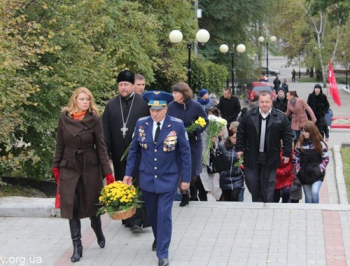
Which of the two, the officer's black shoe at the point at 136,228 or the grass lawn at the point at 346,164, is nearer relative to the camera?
the officer's black shoe at the point at 136,228

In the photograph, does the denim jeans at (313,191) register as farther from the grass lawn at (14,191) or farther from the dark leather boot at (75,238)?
the grass lawn at (14,191)

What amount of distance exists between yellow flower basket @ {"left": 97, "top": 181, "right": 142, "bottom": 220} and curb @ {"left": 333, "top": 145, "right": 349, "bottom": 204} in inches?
251

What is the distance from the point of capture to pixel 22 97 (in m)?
11.8

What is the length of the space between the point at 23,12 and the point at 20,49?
2993mm

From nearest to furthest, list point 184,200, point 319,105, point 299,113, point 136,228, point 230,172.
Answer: point 136,228
point 184,200
point 230,172
point 299,113
point 319,105

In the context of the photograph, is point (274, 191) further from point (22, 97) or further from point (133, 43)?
point (133, 43)

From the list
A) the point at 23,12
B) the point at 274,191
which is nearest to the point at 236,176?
the point at 274,191

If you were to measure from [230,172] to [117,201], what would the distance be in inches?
154

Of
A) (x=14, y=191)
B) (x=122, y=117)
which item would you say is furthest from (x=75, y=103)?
(x=14, y=191)

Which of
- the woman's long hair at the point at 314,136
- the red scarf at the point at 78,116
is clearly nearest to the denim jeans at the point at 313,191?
the woman's long hair at the point at 314,136

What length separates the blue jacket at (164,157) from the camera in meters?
8.20

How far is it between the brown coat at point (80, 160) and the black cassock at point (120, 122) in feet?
3.83

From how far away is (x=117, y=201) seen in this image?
8.20 metres

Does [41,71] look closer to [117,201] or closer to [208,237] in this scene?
[208,237]
